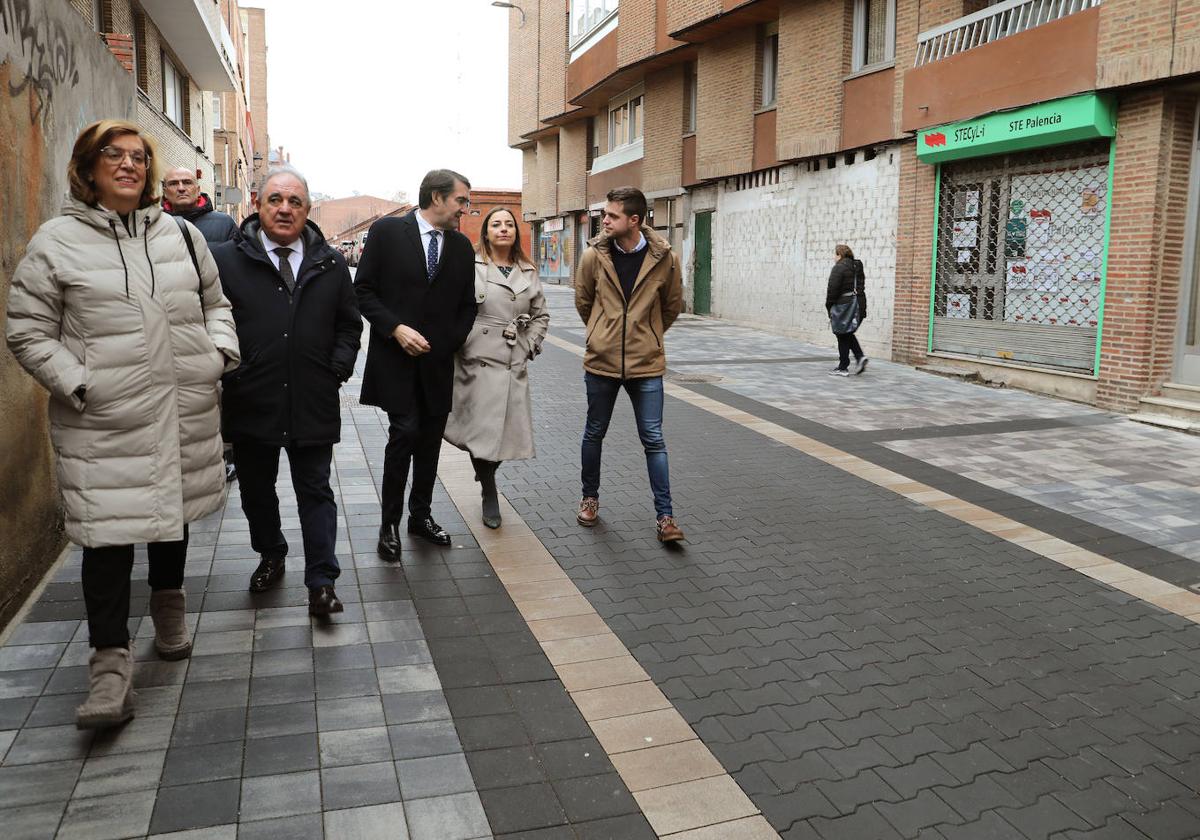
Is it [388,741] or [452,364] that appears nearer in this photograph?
[388,741]

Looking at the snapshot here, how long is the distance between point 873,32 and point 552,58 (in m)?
20.6

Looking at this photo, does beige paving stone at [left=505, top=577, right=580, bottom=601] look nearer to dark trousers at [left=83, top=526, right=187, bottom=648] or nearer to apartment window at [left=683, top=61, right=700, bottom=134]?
dark trousers at [left=83, top=526, right=187, bottom=648]

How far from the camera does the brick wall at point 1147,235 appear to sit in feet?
34.9

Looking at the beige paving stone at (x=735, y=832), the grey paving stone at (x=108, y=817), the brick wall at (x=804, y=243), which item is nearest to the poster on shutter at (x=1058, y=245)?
the brick wall at (x=804, y=243)

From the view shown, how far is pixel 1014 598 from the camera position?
16.6ft

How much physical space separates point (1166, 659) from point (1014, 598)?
0.81 m

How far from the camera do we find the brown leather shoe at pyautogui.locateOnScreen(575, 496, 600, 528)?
6199 millimetres

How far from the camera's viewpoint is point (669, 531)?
5766mm

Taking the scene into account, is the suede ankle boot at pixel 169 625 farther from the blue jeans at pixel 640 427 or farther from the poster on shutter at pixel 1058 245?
the poster on shutter at pixel 1058 245

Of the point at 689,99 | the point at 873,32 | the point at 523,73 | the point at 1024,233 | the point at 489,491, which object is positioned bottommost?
the point at 489,491

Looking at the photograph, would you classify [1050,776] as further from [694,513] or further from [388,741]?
[694,513]

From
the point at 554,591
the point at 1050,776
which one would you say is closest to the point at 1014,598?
the point at 1050,776

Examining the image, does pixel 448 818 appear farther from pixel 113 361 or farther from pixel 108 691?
pixel 113 361

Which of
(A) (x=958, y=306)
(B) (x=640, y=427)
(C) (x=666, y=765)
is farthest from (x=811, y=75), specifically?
(C) (x=666, y=765)
